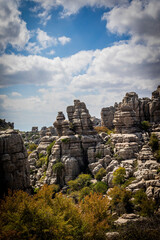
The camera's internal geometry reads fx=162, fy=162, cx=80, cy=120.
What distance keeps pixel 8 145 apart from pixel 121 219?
64.0 feet

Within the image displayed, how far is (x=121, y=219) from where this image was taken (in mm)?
20578

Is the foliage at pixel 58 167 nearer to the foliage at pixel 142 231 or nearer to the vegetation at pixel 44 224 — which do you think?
the vegetation at pixel 44 224

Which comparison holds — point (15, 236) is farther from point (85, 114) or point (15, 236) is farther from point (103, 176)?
point (85, 114)

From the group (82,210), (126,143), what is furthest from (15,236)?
(126,143)

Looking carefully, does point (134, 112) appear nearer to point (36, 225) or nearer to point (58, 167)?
point (58, 167)

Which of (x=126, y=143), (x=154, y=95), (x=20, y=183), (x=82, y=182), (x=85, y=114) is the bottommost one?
(x=82, y=182)

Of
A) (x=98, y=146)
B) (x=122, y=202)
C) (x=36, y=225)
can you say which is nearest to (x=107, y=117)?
Answer: (x=98, y=146)

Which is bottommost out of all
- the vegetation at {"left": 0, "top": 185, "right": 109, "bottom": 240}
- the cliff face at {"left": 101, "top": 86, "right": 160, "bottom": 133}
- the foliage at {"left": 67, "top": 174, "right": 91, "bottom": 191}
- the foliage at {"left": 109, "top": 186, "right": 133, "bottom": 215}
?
the foliage at {"left": 67, "top": 174, "right": 91, "bottom": 191}

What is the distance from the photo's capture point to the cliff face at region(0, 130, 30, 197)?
24720 mm

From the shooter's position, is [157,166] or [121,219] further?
[157,166]

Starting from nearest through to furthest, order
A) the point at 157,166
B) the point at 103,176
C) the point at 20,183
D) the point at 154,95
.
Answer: the point at 20,183 → the point at 157,166 → the point at 103,176 → the point at 154,95

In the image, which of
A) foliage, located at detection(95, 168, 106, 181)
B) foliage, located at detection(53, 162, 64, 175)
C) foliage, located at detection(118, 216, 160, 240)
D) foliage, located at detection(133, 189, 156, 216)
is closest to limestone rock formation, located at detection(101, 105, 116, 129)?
foliage, located at detection(53, 162, 64, 175)

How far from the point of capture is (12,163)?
2595cm

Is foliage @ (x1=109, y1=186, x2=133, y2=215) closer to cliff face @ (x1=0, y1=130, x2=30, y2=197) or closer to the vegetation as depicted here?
the vegetation
